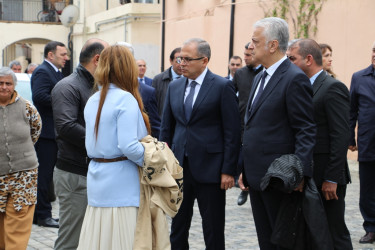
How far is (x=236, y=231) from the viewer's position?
797cm

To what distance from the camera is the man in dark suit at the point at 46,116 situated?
8109 mm

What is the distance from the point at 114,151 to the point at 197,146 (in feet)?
4.38

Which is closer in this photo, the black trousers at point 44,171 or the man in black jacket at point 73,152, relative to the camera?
the man in black jacket at point 73,152

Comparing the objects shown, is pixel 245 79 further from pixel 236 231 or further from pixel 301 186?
pixel 301 186

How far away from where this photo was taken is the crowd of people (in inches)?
184

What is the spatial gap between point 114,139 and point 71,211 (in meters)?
1.28

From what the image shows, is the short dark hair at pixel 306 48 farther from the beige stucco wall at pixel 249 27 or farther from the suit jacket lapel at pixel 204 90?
the beige stucco wall at pixel 249 27

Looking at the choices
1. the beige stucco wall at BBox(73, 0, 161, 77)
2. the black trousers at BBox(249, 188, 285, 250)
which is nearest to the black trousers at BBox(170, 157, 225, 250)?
the black trousers at BBox(249, 188, 285, 250)

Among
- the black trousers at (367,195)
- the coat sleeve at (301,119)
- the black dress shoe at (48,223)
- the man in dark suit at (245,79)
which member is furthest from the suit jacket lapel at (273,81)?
the black dress shoe at (48,223)

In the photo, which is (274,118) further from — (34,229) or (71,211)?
(34,229)

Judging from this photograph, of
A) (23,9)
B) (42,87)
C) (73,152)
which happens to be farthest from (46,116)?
(23,9)

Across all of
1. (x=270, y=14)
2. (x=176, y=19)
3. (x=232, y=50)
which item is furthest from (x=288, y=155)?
(x=176, y=19)

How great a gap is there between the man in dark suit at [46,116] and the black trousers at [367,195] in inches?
146

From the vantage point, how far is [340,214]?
226 inches
